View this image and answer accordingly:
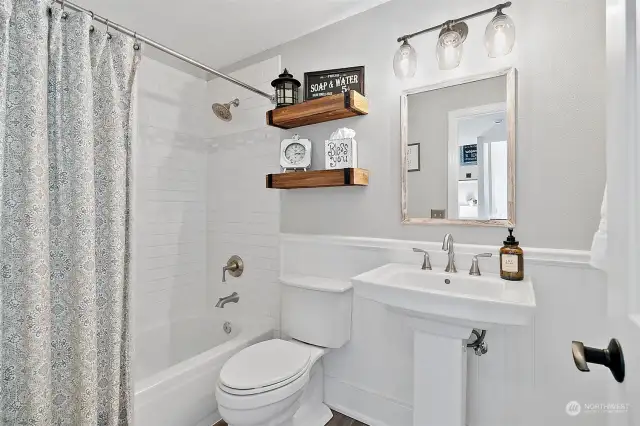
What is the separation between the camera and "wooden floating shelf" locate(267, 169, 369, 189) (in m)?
1.70

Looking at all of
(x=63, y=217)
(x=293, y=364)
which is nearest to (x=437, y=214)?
(x=293, y=364)

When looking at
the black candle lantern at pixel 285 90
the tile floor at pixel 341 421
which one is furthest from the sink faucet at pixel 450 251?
the black candle lantern at pixel 285 90

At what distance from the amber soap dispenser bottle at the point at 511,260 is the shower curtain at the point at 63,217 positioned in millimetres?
1590

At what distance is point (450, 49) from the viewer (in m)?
1.44

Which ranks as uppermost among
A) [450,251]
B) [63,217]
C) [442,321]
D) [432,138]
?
[432,138]

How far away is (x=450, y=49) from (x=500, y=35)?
→ 0.65 feet

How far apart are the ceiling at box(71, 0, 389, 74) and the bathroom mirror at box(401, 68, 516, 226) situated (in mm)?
704

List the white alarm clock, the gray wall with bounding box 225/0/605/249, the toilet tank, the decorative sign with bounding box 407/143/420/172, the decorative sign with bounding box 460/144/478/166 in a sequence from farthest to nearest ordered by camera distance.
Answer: the white alarm clock → the toilet tank → the decorative sign with bounding box 407/143/420/172 → the decorative sign with bounding box 460/144/478/166 → the gray wall with bounding box 225/0/605/249

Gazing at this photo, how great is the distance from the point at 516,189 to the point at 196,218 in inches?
87.2

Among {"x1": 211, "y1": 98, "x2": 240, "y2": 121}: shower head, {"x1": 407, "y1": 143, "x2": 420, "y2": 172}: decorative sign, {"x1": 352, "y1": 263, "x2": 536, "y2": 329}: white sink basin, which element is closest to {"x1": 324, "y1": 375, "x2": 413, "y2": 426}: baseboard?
{"x1": 352, "y1": 263, "x2": 536, "y2": 329}: white sink basin

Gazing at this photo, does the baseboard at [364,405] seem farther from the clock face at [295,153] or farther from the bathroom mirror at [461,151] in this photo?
the clock face at [295,153]

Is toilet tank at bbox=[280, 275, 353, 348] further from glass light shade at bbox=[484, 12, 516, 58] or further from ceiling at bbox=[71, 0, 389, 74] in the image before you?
ceiling at bbox=[71, 0, 389, 74]

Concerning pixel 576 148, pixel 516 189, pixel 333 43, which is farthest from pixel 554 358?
pixel 333 43

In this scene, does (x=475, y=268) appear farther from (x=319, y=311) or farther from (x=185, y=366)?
(x=185, y=366)
